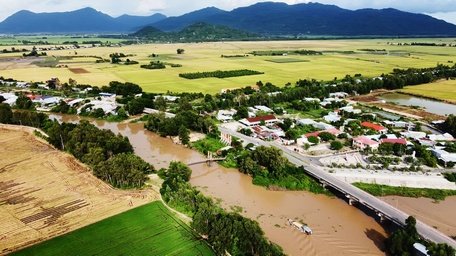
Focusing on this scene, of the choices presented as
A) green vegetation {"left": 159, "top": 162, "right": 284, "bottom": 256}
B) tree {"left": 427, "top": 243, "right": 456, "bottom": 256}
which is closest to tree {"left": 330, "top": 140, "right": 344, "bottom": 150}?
green vegetation {"left": 159, "top": 162, "right": 284, "bottom": 256}

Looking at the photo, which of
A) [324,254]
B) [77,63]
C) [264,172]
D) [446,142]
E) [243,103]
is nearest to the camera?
[324,254]

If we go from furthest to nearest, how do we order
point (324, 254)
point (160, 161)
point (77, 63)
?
point (77, 63), point (160, 161), point (324, 254)

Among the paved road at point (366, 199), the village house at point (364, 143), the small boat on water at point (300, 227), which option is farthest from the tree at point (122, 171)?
the village house at point (364, 143)

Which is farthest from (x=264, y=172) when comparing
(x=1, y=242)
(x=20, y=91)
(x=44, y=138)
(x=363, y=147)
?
(x=20, y=91)

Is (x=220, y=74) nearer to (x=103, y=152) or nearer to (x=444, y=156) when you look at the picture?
(x=103, y=152)

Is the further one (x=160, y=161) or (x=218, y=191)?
(x=160, y=161)

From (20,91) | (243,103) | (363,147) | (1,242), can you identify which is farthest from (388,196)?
(20,91)

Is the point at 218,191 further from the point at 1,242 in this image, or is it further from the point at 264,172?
the point at 1,242

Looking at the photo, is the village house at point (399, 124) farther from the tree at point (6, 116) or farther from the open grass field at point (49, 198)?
the tree at point (6, 116)
